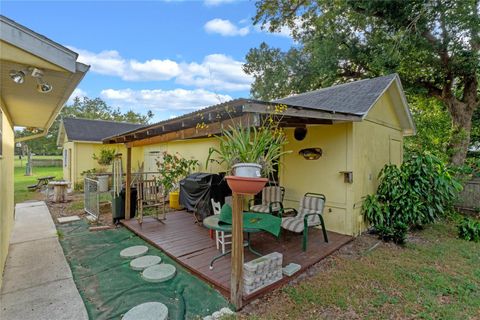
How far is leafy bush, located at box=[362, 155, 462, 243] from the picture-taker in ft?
18.0

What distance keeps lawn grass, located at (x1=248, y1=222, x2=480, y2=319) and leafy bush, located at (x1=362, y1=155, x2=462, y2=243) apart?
0.99 meters

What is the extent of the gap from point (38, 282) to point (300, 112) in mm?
4430

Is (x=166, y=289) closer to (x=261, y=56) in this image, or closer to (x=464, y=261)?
(x=464, y=261)

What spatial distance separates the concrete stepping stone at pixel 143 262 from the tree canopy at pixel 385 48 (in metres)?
10.7

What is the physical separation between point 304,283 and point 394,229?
295 centimetres

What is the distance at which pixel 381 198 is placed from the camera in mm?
5848

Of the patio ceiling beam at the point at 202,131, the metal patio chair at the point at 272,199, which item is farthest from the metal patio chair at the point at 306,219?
the patio ceiling beam at the point at 202,131

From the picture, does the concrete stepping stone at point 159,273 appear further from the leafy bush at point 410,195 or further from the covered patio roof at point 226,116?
the leafy bush at point 410,195

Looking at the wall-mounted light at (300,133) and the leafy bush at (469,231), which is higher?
the wall-mounted light at (300,133)

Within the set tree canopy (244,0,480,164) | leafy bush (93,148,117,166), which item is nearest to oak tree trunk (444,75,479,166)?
tree canopy (244,0,480,164)

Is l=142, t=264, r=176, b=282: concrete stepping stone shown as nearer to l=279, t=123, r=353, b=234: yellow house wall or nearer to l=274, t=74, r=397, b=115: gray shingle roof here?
l=279, t=123, r=353, b=234: yellow house wall

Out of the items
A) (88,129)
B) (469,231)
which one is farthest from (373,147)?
(88,129)

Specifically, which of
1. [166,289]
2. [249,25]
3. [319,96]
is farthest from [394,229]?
[249,25]

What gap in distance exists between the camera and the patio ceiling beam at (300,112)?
2706 millimetres
